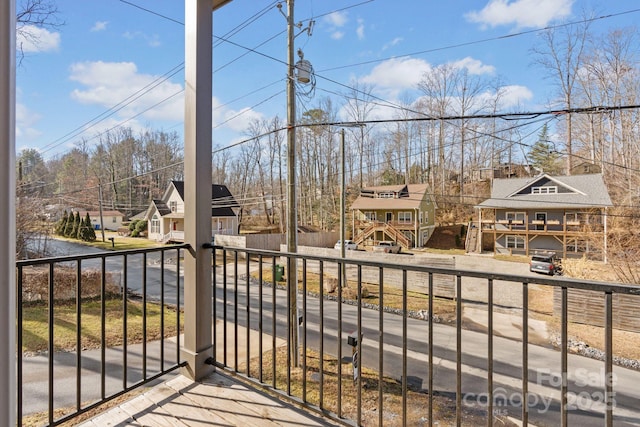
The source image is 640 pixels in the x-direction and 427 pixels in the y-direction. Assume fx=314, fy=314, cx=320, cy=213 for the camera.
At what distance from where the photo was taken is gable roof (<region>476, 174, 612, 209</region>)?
27.6 feet

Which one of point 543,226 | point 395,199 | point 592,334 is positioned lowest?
point 592,334

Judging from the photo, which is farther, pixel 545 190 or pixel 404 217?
pixel 404 217

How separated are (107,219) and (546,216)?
1230 cm

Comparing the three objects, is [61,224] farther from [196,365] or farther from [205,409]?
[205,409]

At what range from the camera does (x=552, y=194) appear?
10367 millimetres

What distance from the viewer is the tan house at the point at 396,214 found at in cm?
1375

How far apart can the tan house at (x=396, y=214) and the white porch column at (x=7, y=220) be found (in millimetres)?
13111

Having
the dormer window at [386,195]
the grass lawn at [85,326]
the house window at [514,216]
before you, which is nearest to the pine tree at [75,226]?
the grass lawn at [85,326]

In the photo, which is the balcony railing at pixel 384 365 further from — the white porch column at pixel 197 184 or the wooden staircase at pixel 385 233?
the wooden staircase at pixel 385 233

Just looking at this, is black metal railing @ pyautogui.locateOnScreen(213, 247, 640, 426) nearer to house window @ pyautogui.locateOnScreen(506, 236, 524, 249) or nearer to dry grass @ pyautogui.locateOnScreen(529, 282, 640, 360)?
dry grass @ pyautogui.locateOnScreen(529, 282, 640, 360)

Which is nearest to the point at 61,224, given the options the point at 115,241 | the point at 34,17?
the point at 115,241

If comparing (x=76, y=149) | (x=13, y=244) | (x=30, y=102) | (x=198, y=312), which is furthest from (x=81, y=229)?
(x=13, y=244)

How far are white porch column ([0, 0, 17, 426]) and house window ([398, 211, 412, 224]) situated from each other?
1404 cm

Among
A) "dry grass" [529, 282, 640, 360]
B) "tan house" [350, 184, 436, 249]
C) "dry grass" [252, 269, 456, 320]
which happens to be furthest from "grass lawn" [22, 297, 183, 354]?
"tan house" [350, 184, 436, 249]
